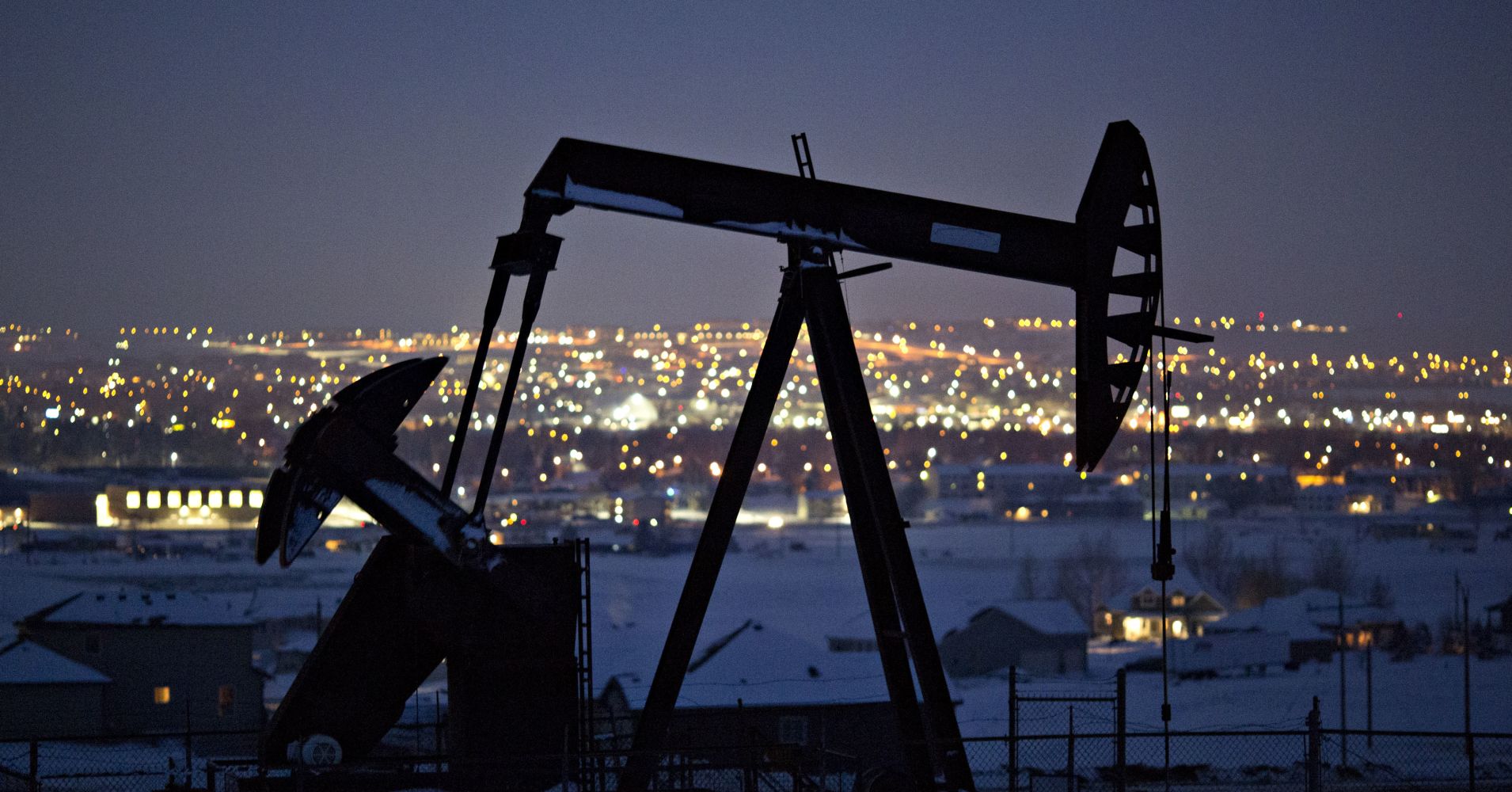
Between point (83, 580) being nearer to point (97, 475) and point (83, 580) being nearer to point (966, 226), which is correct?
point (97, 475)

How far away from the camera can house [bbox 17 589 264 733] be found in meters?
26.2

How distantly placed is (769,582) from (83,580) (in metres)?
20.5

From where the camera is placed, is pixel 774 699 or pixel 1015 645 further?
pixel 1015 645

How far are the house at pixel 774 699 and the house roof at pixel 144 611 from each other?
6.62 meters

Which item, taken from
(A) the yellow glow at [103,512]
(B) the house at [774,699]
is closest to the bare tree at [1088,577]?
(B) the house at [774,699]

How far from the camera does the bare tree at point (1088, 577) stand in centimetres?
4884

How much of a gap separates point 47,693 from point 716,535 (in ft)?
60.0

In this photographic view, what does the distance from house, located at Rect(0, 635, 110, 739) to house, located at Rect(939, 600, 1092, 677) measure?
61.3 ft

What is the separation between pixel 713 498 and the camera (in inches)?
346

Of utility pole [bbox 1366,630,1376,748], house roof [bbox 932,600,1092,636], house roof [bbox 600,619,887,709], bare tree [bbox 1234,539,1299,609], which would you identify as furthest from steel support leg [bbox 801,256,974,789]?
bare tree [bbox 1234,539,1299,609]

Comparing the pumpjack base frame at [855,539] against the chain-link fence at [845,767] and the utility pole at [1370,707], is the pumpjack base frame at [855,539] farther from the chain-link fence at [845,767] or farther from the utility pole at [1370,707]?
the utility pole at [1370,707]

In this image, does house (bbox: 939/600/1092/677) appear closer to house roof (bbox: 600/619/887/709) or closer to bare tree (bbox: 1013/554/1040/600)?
house roof (bbox: 600/619/887/709)

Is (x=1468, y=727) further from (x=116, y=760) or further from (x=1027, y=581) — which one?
(x=1027, y=581)

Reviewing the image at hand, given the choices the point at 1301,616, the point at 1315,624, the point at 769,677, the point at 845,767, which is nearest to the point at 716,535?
the point at 845,767
